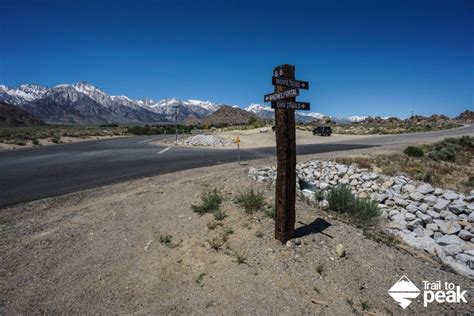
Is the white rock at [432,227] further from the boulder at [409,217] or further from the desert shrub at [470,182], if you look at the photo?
the desert shrub at [470,182]

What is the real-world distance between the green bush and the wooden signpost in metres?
Answer: 2.97

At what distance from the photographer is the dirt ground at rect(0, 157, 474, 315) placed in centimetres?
416

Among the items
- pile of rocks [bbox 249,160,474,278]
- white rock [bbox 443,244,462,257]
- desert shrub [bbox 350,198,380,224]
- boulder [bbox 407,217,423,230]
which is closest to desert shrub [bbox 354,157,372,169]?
pile of rocks [bbox 249,160,474,278]

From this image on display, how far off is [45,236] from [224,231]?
12.2ft

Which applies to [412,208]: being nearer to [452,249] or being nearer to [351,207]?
[452,249]

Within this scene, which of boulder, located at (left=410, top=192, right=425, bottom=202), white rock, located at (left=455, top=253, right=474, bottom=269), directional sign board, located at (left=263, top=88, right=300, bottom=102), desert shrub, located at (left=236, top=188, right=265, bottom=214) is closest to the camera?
directional sign board, located at (left=263, top=88, right=300, bottom=102)

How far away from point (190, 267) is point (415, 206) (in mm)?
9435

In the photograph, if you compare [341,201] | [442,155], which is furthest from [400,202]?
[442,155]

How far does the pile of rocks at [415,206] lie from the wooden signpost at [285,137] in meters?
3.82

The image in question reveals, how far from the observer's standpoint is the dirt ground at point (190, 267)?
13.6ft

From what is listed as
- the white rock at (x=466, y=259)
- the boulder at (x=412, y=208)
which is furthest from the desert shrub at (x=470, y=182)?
the white rock at (x=466, y=259)

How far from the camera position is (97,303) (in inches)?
160

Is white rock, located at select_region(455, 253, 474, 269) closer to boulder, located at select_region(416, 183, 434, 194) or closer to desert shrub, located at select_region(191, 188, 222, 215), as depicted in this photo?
boulder, located at select_region(416, 183, 434, 194)

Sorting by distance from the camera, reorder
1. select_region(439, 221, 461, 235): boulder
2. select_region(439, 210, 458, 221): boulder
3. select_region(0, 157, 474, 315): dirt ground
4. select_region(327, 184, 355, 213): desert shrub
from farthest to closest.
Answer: select_region(439, 210, 458, 221): boulder < select_region(439, 221, 461, 235): boulder < select_region(327, 184, 355, 213): desert shrub < select_region(0, 157, 474, 315): dirt ground
